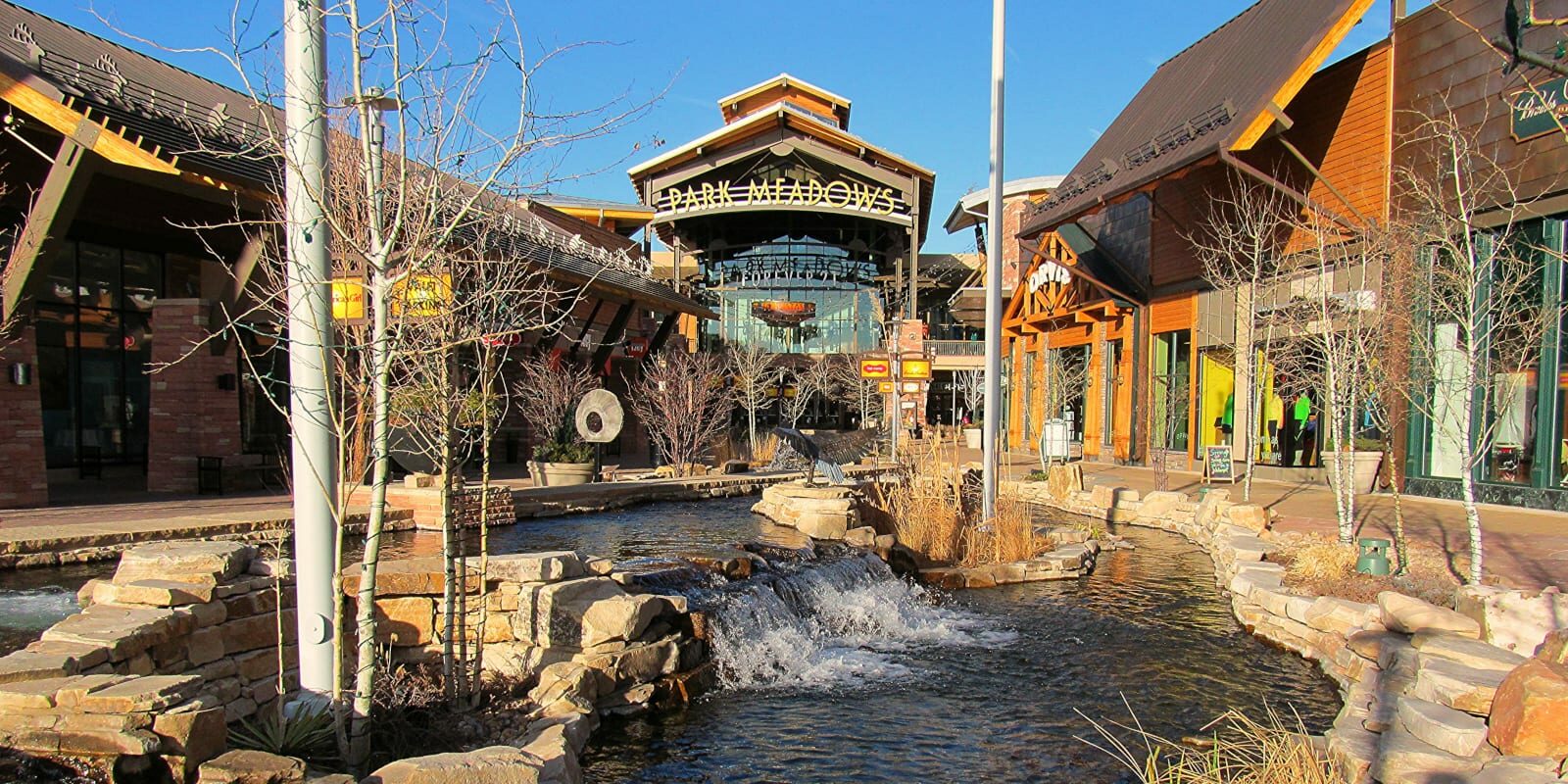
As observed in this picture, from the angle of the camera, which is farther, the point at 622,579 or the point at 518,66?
the point at 622,579

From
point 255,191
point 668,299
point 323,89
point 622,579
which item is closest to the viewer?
point 323,89

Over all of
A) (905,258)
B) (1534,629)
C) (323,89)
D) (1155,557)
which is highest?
(905,258)

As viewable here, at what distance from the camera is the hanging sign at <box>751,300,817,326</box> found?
4384 centimetres

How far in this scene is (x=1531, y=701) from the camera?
4.60 meters

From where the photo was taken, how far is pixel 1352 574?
874 cm

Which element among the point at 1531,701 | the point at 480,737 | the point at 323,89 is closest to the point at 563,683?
the point at 480,737

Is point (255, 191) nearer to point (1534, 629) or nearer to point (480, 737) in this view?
point (480, 737)

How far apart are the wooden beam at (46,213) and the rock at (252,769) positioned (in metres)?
9.78

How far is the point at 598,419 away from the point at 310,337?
12.7 metres

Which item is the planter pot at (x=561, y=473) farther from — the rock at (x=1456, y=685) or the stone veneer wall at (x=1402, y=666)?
the rock at (x=1456, y=685)

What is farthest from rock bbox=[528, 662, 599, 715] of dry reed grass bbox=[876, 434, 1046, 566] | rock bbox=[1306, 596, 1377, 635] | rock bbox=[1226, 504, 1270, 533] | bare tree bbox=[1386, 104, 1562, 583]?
bare tree bbox=[1386, 104, 1562, 583]

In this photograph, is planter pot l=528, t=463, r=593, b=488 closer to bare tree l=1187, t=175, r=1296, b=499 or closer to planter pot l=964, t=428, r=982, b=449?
bare tree l=1187, t=175, r=1296, b=499

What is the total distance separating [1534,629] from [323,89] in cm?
753

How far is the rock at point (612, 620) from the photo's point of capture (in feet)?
22.2
